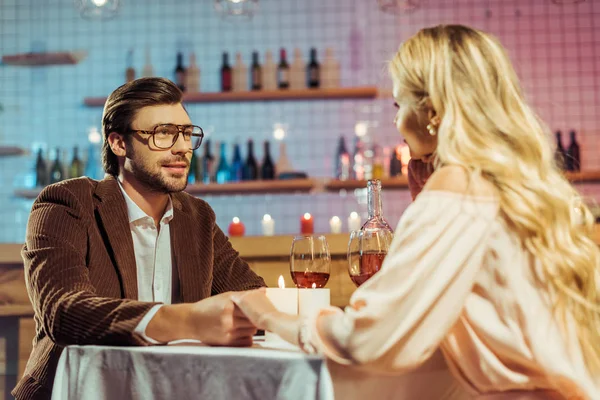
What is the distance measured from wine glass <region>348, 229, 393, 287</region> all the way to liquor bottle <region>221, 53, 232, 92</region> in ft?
11.0

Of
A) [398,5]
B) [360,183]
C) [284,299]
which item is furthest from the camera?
[398,5]

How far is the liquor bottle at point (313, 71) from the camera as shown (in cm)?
475

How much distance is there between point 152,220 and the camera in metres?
1.90

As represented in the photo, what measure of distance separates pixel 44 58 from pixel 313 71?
1.72 meters

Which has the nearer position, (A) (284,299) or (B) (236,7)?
(A) (284,299)

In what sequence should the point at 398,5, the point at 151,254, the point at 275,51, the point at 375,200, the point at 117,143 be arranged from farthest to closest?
the point at 275,51, the point at 398,5, the point at 117,143, the point at 151,254, the point at 375,200

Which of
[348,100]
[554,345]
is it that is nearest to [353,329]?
[554,345]

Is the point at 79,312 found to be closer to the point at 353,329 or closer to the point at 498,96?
the point at 353,329

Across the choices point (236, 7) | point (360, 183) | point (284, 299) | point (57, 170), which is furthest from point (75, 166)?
point (284, 299)

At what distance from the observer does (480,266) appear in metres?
1.08

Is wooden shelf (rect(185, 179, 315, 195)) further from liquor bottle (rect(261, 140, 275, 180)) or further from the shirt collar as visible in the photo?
the shirt collar

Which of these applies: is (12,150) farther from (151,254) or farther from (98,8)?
(151,254)

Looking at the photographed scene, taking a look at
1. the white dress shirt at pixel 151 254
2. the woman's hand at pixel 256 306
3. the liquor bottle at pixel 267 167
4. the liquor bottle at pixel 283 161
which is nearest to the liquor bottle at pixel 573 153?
the liquor bottle at pixel 283 161

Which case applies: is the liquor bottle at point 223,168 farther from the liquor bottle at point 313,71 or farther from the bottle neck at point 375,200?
the bottle neck at point 375,200
